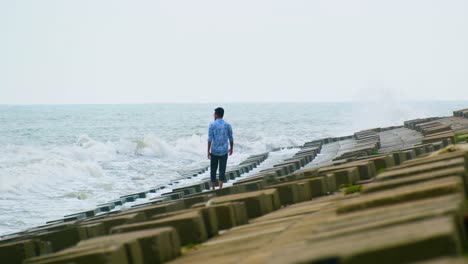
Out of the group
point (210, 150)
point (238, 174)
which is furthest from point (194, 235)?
point (238, 174)

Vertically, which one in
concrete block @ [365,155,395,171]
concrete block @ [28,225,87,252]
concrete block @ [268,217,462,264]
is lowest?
concrete block @ [28,225,87,252]

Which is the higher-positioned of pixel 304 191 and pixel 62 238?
pixel 304 191

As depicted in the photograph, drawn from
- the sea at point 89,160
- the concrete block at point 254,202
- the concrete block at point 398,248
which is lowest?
the sea at point 89,160

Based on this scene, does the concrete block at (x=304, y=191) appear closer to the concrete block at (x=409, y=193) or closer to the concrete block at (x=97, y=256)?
the concrete block at (x=409, y=193)

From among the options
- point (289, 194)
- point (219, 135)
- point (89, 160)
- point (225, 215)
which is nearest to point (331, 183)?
point (289, 194)

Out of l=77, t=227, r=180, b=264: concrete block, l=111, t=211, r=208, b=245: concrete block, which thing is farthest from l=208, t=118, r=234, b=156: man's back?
l=77, t=227, r=180, b=264: concrete block

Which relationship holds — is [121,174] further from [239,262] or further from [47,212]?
[239,262]

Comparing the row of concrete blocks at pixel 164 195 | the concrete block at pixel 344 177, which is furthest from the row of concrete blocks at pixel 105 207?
the concrete block at pixel 344 177

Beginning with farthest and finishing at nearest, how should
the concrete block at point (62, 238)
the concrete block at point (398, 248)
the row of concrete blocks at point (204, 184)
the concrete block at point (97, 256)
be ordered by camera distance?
the row of concrete blocks at point (204, 184) < the concrete block at point (62, 238) < the concrete block at point (97, 256) < the concrete block at point (398, 248)

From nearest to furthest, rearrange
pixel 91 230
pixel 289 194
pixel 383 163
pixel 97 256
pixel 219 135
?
pixel 97 256, pixel 91 230, pixel 289 194, pixel 383 163, pixel 219 135

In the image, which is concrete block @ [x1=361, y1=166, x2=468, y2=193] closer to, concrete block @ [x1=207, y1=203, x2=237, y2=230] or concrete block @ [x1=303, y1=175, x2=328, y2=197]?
concrete block @ [x1=207, y1=203, x2=237, y2=230]

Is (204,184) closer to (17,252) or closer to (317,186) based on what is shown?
(317,186)

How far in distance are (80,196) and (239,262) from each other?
18.9 m

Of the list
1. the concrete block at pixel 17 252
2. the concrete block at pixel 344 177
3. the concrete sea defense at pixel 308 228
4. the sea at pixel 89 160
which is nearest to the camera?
the concrete sea defense at pixel 308 228
